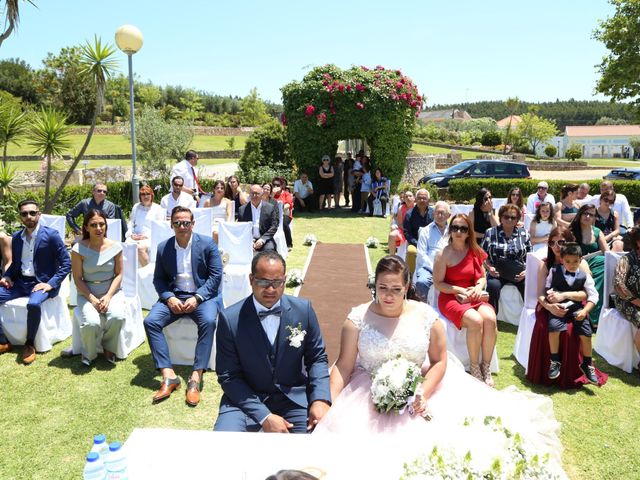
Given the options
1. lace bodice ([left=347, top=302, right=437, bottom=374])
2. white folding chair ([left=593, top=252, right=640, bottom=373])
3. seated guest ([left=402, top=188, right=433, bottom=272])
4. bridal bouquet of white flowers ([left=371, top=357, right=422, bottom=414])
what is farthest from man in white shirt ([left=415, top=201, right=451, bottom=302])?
bridal bouquet of white flowers ([left=371, top=357, right=422, bottom=414])

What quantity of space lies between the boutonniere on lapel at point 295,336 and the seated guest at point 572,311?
2995mm

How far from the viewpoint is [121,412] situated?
4.49 m

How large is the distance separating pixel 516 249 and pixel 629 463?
Answer: 3272 mm

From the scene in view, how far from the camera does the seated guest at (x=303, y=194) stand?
16516 mm

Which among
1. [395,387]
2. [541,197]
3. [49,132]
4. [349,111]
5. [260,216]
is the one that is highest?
[349,111]

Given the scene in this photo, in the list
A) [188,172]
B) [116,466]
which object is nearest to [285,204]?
[188,172]

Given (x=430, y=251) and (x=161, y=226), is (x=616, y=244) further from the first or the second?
(x=161, y=226)

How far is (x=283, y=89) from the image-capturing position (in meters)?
17.8

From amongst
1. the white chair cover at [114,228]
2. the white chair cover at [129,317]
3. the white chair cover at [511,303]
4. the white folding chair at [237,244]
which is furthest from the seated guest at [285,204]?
the white chair cover at [511,303]

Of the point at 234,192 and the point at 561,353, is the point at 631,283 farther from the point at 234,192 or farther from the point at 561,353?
the point at 234,192

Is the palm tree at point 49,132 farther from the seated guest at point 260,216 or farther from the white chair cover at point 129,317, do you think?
the white chair cover at point 129,317

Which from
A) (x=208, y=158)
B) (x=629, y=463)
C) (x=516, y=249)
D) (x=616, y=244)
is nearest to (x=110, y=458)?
(x=629, y=463)

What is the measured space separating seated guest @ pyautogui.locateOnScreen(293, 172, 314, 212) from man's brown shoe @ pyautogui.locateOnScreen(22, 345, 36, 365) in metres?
11.4

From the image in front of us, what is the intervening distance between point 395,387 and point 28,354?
4.38 metres
